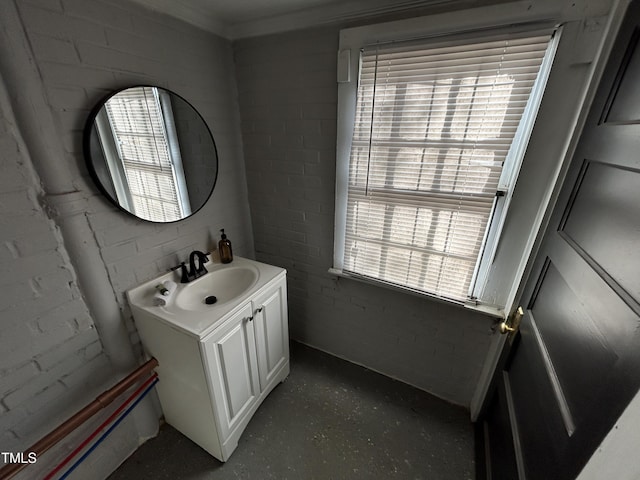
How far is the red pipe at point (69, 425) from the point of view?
2.99 feet

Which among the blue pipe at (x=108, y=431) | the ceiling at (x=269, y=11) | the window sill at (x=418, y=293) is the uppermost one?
the ceiling at (x=269, y=11)

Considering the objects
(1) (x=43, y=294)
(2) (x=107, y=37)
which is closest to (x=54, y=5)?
(2) (x=107, y=37)

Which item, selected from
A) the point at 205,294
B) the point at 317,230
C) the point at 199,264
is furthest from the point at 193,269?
the point at 317,230

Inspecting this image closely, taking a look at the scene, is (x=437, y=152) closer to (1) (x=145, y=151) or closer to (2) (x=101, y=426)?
(1) (x=145, y=151)

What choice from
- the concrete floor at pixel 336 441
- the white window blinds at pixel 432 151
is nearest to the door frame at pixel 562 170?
the white window blinds at pixel 432 151

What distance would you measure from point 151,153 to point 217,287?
0.80 metres

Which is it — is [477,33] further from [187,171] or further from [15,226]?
[15,226]

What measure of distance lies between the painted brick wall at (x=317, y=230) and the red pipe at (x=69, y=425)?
107 cm

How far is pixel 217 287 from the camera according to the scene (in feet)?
5.18

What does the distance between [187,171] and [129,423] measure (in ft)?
4.57

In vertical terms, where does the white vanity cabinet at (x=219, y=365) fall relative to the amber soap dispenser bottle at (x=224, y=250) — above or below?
below

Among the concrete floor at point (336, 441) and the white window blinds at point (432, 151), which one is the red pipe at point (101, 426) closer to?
the concrete floor at point (336, 441)

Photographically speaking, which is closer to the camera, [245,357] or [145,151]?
[145,151]

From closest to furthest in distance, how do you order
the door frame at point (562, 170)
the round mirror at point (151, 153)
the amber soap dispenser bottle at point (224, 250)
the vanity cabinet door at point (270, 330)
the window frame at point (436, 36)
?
the door frame at point (562, 170) < the window frame at point (436, 36) < the round mirror at point (151, 153) < the vanity cabinet door at point (270, 330) < the amber soap dispenser bottle at point (224, 250)
